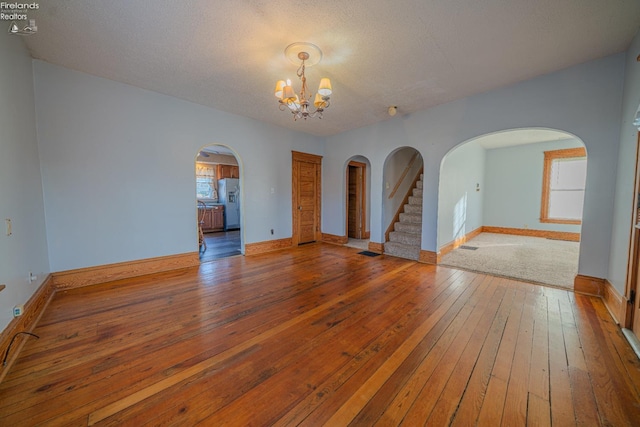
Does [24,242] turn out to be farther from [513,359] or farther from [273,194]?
[513,359]

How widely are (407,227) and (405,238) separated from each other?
40 centimetres

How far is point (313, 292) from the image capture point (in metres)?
3.00

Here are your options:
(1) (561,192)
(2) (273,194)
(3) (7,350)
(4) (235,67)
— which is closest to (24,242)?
(3) (7,350)

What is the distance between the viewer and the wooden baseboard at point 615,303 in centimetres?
217

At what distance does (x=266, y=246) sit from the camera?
5223 millimetres

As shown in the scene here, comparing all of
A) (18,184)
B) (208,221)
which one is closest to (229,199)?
(208,221)

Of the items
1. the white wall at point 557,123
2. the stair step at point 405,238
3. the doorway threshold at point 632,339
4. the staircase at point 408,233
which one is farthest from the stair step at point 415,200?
the doorway threshold at point 632,339

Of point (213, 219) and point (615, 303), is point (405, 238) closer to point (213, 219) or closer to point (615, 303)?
point (615, 303)

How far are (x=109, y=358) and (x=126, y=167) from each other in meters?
2.76

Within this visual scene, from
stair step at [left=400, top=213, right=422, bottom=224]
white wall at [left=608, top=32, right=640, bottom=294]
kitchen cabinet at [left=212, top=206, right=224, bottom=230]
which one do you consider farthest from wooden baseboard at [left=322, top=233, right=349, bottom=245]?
white wall at [left=608, top=32, right=640, bottom=294]

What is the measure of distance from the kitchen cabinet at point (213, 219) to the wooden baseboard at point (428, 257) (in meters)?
6.44

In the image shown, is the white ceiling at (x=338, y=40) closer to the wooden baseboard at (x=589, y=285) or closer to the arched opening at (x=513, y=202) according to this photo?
the arched opening at (x=513, y=202)

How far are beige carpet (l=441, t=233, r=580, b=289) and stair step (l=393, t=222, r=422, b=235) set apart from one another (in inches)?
30.1

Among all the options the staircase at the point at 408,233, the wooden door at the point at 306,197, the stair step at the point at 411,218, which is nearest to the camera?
the staircase at the point at 408,233
